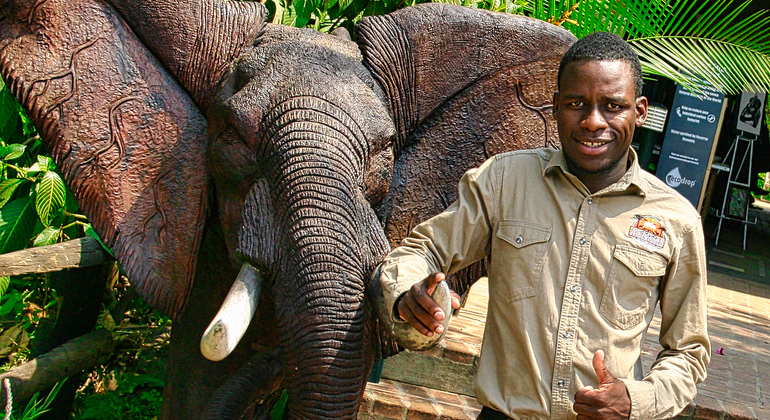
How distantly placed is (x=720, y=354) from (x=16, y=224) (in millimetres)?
5215

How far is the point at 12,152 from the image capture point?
16.2ft

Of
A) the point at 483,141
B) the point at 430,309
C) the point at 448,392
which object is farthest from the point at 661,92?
the point at 430,309

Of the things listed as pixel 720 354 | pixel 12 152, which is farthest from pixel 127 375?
pixel 720 354

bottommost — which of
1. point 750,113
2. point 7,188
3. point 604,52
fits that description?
point 750,113

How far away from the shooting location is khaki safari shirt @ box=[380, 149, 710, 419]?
2496mm

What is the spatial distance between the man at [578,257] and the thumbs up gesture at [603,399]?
18 centimetres

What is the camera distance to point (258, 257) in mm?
3021

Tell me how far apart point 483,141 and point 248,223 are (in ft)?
4.02

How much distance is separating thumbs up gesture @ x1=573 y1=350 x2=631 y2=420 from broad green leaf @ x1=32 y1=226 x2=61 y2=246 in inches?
139

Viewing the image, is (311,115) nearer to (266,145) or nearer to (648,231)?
(266,145)

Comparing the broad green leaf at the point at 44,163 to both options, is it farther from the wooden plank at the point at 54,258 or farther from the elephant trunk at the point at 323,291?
the elephant trunk at the point at 323,291

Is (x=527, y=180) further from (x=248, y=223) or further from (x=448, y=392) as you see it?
(x=448, y=392)

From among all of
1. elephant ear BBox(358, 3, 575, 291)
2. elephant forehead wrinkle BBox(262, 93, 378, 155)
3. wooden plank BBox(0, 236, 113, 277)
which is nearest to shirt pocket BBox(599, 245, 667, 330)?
elephant forehead wrinkle BBox(262, 93, 378, 155)

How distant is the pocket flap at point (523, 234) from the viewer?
260 cm
